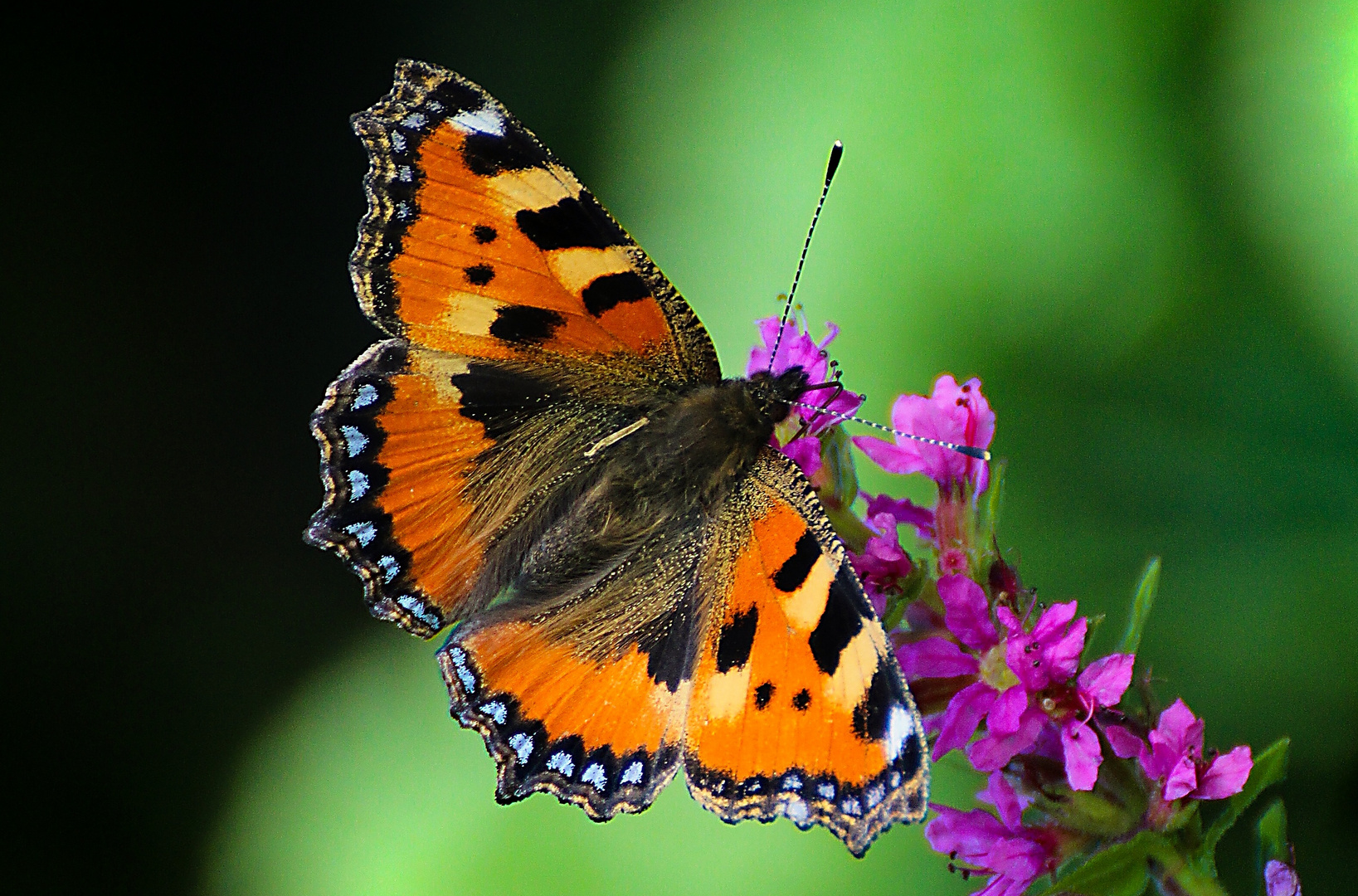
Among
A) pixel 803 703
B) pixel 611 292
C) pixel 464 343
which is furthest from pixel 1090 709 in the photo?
pixel 464 343

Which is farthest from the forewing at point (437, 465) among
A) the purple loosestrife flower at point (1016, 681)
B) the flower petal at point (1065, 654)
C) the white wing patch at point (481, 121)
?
the flower petal at point (1065, 654)

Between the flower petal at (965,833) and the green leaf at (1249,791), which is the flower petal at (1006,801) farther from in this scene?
the green leaf at (1249,791)

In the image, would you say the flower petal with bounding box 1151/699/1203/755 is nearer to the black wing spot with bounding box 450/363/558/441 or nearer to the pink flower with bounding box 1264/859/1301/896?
the pink flower with bounding box 1264/859/1301/896

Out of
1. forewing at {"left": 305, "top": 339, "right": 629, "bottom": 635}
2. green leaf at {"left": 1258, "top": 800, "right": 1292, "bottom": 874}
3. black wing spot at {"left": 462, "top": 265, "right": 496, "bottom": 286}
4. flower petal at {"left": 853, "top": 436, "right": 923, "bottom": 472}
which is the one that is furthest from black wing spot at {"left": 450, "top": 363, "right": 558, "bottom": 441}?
green leaf at {"left": 1258, "top": 800, "right": 1292, "bottom": 874}

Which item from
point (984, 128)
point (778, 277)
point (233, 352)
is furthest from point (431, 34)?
point (984, 128)

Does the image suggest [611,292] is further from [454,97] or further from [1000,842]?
[1000,842]

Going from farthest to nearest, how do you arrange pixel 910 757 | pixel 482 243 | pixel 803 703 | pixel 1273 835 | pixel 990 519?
pixel 482 243, pixel 990 519, pixel 1273 835, pixel 803 703, pixel 910 757
